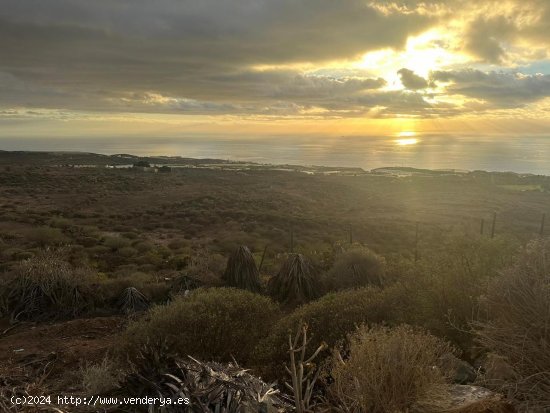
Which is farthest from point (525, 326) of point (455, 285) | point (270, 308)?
point (270, 308)

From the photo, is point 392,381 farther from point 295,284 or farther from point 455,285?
point 295,284

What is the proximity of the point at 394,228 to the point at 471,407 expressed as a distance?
2848cm

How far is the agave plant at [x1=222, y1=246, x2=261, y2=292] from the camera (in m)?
13.7

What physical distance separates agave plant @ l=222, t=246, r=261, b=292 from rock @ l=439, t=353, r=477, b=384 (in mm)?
8338

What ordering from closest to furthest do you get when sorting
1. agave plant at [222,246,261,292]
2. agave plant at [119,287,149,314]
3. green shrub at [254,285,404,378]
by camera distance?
1. green shrub at [254,285,404,378]
2. agave plant at [119,287,149,314]
3. agave plant at [222,246,261,292]

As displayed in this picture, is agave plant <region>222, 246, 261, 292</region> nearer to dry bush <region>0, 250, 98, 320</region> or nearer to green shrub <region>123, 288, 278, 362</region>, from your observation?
dry bush <region>0, 250, 98, 320</region>

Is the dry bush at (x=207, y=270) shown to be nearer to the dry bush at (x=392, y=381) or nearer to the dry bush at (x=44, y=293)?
the dry bush at (x=44, y=293)

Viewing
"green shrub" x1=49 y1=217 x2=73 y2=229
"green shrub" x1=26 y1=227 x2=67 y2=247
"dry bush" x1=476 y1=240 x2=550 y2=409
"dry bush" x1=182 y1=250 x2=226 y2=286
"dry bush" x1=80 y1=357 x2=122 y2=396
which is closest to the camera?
"dry bush" x1=476 y1=240 x2=550 y2=409

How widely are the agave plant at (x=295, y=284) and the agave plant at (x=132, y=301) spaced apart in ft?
11.9

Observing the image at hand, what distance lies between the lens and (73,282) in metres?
12.2

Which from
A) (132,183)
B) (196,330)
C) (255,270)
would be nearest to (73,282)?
(255,270)

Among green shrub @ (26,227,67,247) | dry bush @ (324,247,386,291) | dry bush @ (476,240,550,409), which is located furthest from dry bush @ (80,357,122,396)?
green shrub @ (26,227,67,247)

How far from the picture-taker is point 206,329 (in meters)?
7.18

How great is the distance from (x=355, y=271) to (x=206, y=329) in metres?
6.94
